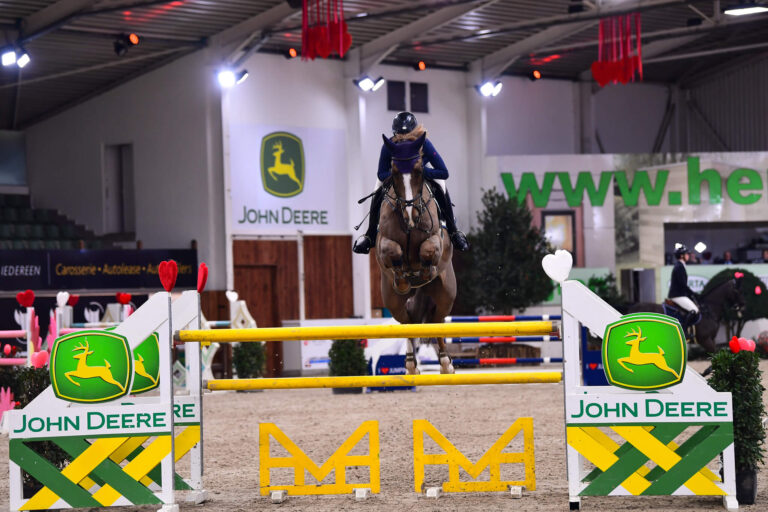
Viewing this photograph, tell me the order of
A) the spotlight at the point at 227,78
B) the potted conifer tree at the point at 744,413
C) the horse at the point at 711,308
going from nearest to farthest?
1. the potted conifer tree at the point at 744,413
2. the horse at the point at 711,308
3. the spotlight at the point at 227,78

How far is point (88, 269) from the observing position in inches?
679

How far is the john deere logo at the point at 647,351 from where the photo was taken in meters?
5.63

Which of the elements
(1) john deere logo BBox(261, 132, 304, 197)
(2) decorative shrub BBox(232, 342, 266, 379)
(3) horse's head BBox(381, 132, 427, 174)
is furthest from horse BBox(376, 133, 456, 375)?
(1) john deere logo BBox(261, 132, 304, 197)

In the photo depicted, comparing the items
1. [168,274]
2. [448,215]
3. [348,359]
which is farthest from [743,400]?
[348,359]

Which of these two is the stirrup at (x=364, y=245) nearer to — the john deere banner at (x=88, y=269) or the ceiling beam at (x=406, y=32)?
the john deere banner at (x=88, y=269)

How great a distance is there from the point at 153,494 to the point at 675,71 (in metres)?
22.3

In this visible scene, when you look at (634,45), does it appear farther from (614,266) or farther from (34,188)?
(34,188)

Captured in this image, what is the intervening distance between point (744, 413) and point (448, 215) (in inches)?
89.2

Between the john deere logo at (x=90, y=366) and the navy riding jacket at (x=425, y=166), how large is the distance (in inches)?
78.9

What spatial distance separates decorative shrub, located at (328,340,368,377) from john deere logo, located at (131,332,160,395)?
832cm

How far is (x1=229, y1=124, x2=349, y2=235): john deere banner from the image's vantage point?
62.2 ft

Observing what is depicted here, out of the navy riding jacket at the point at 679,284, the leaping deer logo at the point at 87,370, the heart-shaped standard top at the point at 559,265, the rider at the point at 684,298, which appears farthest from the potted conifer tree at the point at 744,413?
the rider at the point at 684,298

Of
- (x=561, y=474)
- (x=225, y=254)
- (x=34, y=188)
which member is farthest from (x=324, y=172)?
(x=561, y=474)

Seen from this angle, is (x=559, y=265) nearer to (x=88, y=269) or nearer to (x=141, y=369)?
(x=141, y=369)
